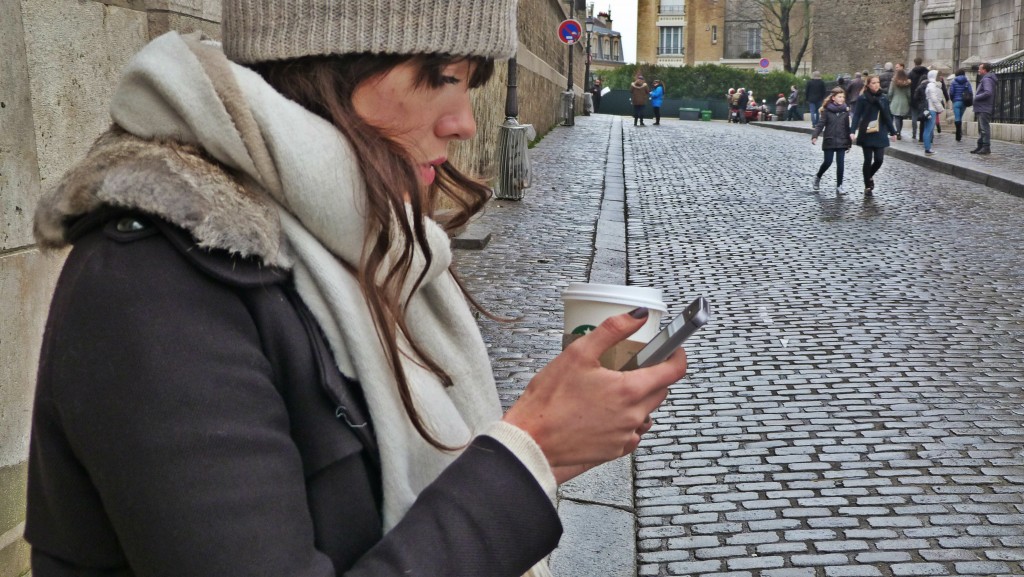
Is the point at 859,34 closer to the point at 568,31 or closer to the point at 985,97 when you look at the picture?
the point at 568,31

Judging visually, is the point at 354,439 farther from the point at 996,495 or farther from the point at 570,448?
the point at 996,495

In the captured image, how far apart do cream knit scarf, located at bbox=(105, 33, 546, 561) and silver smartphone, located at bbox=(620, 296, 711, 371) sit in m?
0.26

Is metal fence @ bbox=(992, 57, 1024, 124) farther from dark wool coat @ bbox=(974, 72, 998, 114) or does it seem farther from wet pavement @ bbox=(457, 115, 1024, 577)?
wet pavement @ bbox=(457, 115, 1024, 577)

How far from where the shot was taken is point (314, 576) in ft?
3.21

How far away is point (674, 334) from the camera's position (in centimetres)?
116

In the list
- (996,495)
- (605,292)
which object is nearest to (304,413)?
(605,292)

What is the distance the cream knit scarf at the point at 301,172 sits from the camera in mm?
1047

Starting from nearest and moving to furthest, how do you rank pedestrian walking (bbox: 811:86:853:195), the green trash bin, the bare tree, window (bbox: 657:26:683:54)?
1. pedestrian walking (bbox: 811:86:853:195)
2. the green trash bin
3. the bare tree
4. window (bbox: 657:26:683:54)

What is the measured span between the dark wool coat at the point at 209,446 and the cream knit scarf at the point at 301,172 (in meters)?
0.02

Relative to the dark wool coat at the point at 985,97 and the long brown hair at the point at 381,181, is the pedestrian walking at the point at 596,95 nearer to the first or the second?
the dark wool coat at the point at 985,97

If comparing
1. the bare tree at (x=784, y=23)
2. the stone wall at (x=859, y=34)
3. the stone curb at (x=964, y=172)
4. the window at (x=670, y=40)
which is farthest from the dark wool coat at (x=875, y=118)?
the window at (x=670, y=40)

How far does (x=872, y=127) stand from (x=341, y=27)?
1371cm

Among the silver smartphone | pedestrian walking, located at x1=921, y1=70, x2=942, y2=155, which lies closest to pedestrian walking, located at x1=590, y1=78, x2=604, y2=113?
pedestrian walking, located at x1=921, y1=70, x2=942, y2=155

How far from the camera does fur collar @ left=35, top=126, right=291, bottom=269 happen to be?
3.25 ft
